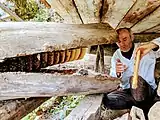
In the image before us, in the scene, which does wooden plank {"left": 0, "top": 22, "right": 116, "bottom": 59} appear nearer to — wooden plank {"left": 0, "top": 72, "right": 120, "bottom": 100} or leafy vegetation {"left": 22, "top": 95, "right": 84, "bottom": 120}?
wooden plank {"left": 0, "top": 72, "right": 120, "bottom": 100}

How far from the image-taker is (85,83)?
8.08ft

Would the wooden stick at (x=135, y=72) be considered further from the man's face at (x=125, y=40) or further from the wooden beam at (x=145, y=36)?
the wooden beam at (x=145, y=36)

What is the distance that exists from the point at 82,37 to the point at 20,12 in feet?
10.4

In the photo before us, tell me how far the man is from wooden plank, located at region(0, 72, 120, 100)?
36 cm

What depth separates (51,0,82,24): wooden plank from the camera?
2494 mm

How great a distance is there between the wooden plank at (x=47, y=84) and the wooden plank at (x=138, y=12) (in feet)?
1.93

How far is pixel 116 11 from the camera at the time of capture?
2.45 m

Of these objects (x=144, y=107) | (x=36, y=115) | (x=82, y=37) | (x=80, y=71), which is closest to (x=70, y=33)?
(x=82, y=37)

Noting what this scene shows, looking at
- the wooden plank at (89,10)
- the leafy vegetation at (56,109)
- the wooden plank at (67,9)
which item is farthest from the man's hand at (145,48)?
the leafy vegetation at (56,109)

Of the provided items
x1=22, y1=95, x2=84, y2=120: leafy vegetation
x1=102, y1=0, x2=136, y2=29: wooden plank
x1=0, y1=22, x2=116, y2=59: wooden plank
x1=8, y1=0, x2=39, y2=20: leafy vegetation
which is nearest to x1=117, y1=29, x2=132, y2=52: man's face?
x1=102, y1=0, x2=136, y2=29: wooden plank

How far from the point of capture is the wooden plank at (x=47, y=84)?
1.83m

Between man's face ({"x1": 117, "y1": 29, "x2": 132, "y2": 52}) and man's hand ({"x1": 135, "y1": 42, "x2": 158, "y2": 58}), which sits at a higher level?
man's face ({"x1": 117, "y1": 29, "x2": 132, "y2": 52})

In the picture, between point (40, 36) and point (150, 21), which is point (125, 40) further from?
point (40, 36)

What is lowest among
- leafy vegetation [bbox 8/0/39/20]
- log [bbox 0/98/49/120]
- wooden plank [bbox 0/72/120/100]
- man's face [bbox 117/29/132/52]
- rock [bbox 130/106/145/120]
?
rock [bbox 130/106/145/120]
